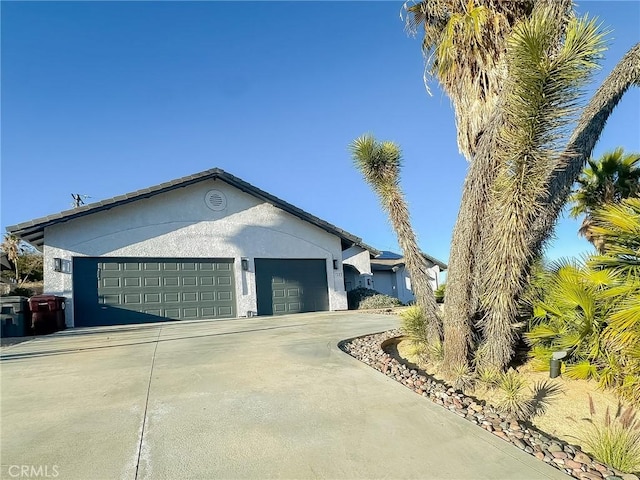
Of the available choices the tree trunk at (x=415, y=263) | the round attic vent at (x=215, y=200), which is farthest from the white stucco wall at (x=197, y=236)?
the tree trunk at (x=415, y=263)

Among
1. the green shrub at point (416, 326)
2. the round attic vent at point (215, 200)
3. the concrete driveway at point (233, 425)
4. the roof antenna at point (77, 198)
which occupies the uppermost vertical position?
the roof antenna at point (77, 198)

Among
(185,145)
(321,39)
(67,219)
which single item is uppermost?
(321,39)

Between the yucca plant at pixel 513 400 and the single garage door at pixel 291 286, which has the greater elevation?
the single garage door at pixel 291 286

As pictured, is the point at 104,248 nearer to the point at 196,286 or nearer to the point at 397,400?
the point at 196,286

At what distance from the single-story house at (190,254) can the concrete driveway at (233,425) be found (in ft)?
28.6

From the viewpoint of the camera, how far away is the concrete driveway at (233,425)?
3.24 meters

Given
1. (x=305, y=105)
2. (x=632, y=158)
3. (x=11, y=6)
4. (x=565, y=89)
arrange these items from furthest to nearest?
(x=305, y=105)
(x=632, y=158)
(x=11, y=6)
(x=565, y=89)

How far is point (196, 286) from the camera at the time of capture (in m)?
16.8

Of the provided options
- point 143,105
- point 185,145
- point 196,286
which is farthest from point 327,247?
point 143,105

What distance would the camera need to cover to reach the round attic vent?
1780 cm

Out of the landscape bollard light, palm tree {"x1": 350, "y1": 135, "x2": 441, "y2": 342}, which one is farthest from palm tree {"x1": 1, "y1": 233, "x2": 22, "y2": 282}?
the landscape bollard light

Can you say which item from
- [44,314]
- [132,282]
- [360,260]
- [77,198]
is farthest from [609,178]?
[77,198]

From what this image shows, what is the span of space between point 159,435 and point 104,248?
45.0 feet

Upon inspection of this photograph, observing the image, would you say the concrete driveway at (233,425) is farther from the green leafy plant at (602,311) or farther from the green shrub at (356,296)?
the green shrub at (356,296)
